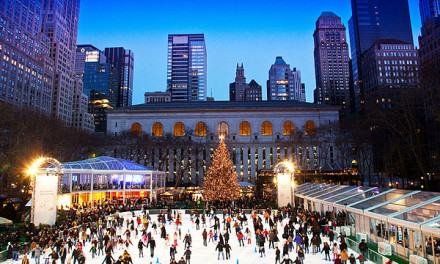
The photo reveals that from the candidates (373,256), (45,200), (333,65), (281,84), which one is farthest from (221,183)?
(281,84)

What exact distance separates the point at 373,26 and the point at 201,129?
10279 cm

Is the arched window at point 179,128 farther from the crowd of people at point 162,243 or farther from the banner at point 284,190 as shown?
the crowd of people at point 162,243

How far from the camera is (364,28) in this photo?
13650 cm

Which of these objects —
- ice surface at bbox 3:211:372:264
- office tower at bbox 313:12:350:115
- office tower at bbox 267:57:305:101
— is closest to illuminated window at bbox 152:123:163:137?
ice surface at bbox 3:211:372:264

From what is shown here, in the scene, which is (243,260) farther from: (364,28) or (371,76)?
(364,28)

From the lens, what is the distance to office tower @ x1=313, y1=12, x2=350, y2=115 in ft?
560

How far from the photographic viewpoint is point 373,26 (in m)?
137

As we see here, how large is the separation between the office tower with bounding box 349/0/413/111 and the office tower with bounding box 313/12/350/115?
32164mm

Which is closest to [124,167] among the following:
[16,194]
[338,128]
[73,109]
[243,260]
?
[16,194]

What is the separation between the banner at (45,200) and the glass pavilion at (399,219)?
2395 cm

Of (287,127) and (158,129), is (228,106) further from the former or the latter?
(158,129)

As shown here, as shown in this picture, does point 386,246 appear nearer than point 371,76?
Yes

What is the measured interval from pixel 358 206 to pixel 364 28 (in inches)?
5401

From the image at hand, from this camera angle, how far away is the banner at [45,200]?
27078 mm
